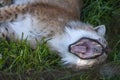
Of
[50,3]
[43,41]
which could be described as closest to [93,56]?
[43,41]

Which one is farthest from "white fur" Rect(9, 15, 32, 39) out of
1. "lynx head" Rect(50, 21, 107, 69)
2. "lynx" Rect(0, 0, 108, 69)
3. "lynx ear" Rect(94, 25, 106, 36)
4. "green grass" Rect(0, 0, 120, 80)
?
"lynx ear" Rect(94, 25, 106, 36)

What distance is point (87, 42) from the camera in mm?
4773

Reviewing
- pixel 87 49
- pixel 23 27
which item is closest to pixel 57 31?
pixel 23 27

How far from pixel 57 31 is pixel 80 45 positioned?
0.44 meters

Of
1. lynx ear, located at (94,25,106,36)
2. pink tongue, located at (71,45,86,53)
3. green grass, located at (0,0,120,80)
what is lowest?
green grass, located at (0,0,120,80)

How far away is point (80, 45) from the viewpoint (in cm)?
471

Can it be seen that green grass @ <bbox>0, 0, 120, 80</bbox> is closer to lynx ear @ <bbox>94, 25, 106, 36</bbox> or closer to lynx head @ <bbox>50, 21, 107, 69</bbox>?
lynx head @ <bbox>50, 21, 107, 69</bbox>

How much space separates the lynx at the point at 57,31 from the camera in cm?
479

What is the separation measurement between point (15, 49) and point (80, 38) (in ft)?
2.49

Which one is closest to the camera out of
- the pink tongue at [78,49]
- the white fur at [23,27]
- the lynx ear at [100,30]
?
the pink tongue at [78,49]

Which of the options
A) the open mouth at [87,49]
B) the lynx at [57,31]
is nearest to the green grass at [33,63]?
the lynx at [57,31]

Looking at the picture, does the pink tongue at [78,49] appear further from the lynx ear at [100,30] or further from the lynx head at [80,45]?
the lynx ear at [100,30]

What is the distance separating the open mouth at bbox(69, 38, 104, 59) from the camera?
15.4 feet

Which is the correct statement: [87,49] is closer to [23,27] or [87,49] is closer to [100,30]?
[100,30]
